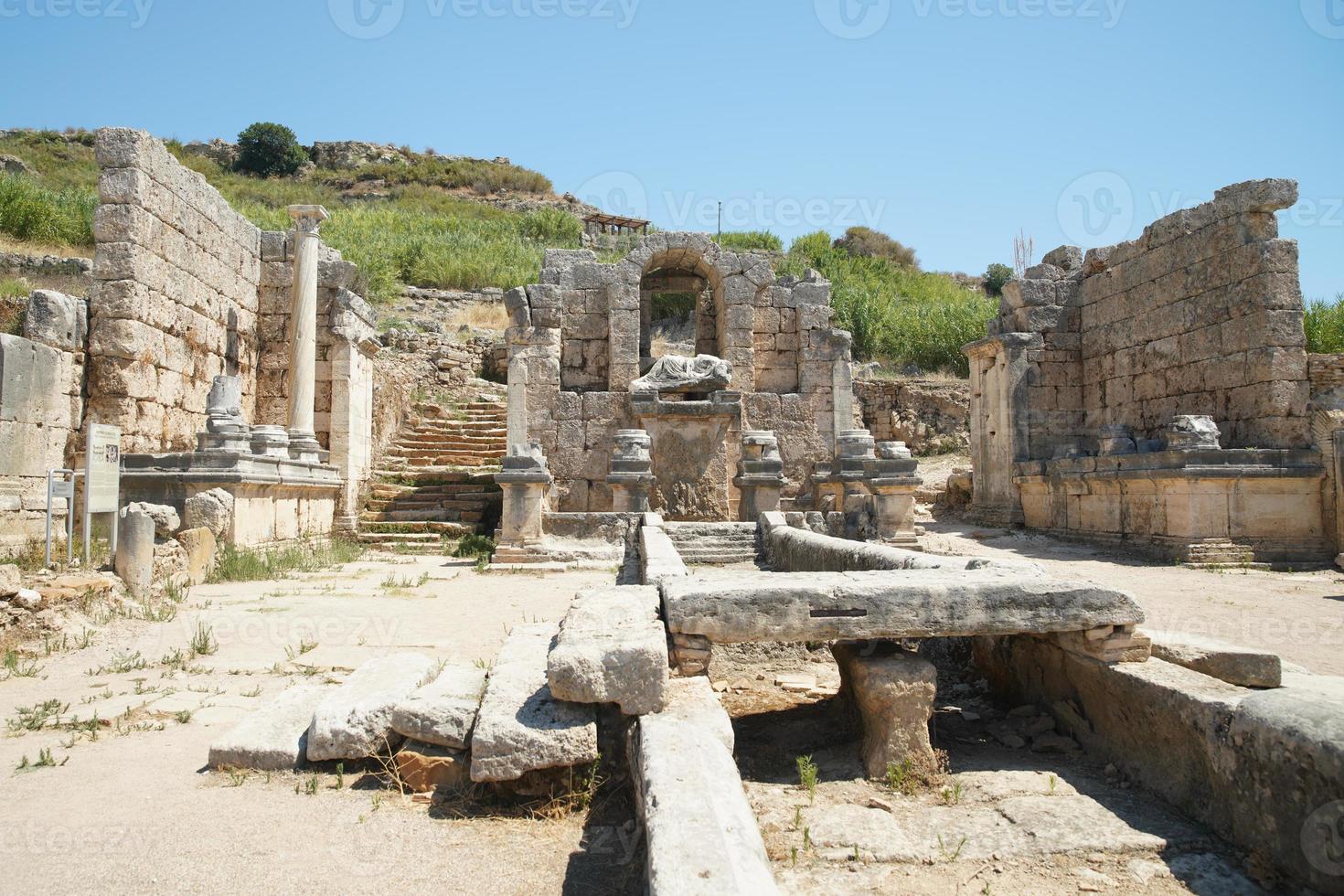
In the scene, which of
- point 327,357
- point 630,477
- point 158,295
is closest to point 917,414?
point 630,477

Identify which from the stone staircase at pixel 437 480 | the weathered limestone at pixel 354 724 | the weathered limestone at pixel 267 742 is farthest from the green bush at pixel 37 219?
the weathered limestone at pixel 354 724

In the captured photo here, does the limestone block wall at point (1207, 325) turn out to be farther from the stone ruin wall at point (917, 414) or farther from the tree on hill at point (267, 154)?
the tree on hill at point (267, 154)

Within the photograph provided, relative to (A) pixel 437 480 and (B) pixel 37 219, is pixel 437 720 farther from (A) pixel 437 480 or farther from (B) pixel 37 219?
(B) pixel 37 219

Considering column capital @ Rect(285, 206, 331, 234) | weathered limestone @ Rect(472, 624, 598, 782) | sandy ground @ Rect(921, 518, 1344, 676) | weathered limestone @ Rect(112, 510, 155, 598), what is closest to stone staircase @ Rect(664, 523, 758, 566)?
sandy ground @ Rect(921, 518, 1344, 676)

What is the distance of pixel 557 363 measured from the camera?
44.6 feet

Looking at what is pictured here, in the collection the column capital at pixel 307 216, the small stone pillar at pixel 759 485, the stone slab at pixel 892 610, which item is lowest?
the stone slab at pixel 892 610

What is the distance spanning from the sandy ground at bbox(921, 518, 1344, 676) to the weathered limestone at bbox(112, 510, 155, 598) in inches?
293

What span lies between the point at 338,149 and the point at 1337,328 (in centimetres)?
5135

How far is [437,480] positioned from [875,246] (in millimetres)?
33106

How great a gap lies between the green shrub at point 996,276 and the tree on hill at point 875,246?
3.55 m

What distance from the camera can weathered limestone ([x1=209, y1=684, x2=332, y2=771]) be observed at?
3.52 metres

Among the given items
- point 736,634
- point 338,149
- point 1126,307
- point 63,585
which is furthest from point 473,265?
point 338,149

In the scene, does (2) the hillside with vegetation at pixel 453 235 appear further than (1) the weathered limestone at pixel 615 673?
Yes

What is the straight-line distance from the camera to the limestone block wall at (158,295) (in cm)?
1022
